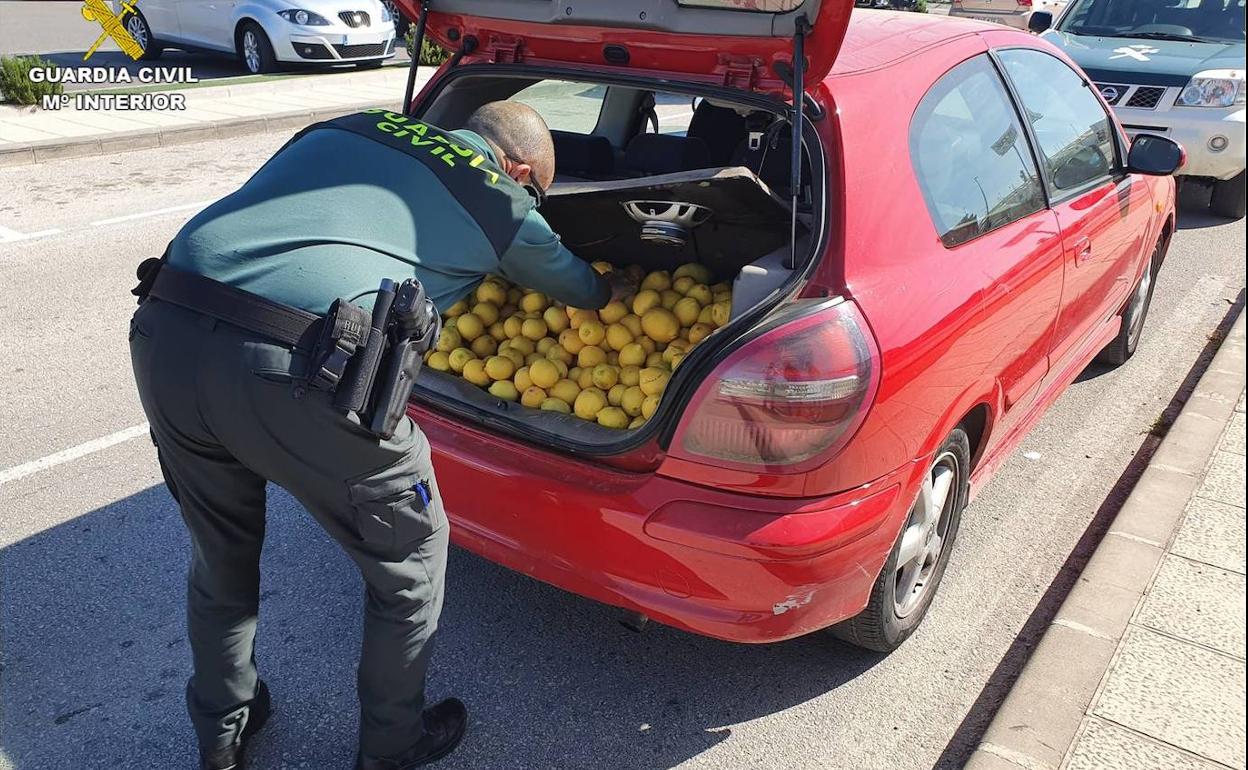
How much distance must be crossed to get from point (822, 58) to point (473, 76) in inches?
49.6

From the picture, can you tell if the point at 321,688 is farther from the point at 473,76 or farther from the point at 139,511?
the point at 473,76

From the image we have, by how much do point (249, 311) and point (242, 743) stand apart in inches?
46.6

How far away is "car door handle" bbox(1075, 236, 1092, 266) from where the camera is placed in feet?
11.9

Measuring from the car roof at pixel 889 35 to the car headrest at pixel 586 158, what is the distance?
3.41 feet

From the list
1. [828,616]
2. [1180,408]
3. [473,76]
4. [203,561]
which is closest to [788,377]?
[828,616]

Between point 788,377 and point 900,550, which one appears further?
point 900,550

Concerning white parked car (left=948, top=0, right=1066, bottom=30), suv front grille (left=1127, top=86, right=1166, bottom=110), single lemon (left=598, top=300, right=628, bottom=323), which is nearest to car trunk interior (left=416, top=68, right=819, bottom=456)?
single lemon (left=598, top=300, right=628, bottom=323)

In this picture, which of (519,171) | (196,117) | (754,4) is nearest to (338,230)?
(519,171)

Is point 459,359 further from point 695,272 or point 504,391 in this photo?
point 695,272

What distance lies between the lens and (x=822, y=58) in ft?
9.00

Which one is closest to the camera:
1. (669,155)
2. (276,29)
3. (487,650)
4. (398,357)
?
(398,357)

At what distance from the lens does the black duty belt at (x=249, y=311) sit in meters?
2.14

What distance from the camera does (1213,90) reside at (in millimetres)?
8008


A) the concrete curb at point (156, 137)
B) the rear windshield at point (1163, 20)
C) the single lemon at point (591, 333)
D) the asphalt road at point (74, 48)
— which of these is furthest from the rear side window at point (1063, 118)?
the asphalt road at point (74, 48)
